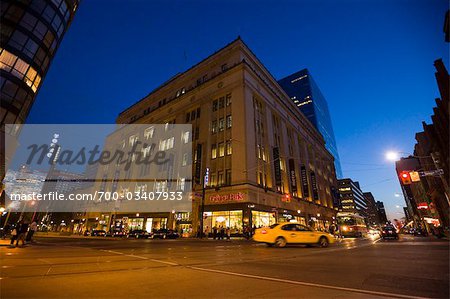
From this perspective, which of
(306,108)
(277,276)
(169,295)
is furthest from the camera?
(306,108)

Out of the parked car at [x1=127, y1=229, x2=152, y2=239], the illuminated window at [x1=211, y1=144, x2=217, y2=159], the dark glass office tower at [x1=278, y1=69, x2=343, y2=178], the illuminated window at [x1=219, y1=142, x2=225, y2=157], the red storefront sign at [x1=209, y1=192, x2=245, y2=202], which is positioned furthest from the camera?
the dark glass office tower at [x1=278, y1=69, x2=343, y2=178]

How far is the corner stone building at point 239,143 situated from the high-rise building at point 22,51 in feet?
77.4

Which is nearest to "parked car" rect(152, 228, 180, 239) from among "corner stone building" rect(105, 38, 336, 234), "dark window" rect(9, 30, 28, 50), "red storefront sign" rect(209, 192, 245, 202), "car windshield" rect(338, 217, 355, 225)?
"corner stone building" rect(105, 38, 336, 234)

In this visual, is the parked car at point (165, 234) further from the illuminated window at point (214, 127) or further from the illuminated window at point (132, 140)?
the illuminated window at point (132, 140)

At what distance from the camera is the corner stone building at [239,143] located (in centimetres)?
3503

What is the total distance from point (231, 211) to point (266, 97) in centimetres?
2418

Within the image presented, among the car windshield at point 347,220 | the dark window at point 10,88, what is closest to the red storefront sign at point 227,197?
the car windshield at point 347,220

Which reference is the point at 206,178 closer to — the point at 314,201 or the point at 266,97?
the point at 266,97

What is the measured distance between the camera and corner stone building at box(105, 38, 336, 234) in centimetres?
A: 3503

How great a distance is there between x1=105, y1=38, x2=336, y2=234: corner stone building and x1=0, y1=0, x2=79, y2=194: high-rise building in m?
23.6

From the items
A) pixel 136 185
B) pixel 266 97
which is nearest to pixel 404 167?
pixel 266 97

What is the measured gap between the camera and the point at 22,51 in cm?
3189

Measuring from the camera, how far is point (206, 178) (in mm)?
36375

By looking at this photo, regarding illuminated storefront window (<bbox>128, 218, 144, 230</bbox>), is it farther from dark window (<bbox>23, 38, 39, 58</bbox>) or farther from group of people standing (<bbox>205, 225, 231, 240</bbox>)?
dark window (<bbox>23, 38, 39, 58</bbox>)
